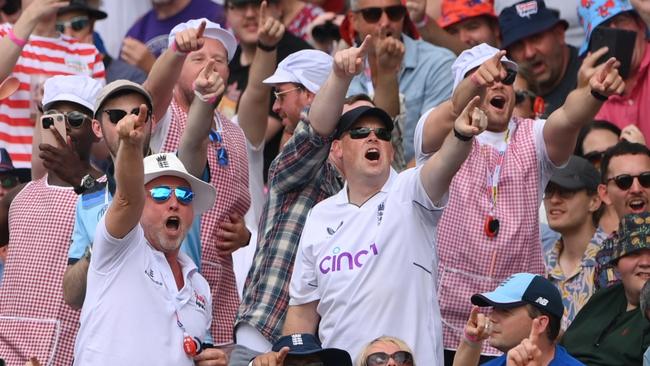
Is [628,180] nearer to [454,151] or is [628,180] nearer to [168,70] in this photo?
[454,151]

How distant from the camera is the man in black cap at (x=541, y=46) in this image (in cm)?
1119

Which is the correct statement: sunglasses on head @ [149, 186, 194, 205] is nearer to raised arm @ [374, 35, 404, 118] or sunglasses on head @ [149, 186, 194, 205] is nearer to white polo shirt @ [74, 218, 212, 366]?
white polo shirt @ [74, 218, 212, 366]

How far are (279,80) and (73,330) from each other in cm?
183

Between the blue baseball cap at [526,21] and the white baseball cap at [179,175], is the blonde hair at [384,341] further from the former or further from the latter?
the blue baseball cap at [526,21]

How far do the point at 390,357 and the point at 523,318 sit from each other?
2.75 feet

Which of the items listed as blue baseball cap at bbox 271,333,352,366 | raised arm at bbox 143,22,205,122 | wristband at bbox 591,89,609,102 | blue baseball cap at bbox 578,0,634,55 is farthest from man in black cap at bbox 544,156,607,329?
raised arm at bbox 143,22,205,122

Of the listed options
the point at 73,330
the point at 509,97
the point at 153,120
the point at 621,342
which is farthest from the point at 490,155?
the point at 73,330

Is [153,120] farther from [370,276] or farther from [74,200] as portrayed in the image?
[370,276]

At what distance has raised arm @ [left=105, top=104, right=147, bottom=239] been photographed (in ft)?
23.0

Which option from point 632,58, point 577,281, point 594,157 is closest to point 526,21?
point 632,58

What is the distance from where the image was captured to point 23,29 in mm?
10062

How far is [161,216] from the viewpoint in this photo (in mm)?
7648

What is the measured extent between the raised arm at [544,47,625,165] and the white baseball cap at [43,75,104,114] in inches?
96.0

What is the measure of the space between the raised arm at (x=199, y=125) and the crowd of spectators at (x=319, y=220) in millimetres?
11
